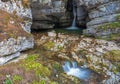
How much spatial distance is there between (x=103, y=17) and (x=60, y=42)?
5.36 meters

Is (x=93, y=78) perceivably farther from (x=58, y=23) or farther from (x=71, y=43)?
(x=58, y=23)

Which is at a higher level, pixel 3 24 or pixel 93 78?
pixel 3 24

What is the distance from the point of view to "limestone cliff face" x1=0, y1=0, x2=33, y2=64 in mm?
16641

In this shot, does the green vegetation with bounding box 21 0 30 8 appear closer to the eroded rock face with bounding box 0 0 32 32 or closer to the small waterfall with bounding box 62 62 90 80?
the eroded rock face with bounding box 0 0 32 32

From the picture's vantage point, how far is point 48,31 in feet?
85.6

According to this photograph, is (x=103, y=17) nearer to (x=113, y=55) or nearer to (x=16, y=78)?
(x=113, y=55)

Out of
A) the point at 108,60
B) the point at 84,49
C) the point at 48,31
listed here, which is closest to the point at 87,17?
the point at 48,31

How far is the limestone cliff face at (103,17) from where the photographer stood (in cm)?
2250

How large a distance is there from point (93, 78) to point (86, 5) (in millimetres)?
10519

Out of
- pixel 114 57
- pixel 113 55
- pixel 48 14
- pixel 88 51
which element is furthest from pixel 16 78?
pixel 48 14

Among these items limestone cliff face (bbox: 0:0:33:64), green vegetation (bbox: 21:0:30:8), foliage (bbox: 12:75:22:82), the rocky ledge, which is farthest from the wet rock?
green vegetation (bbox: 21:0:30:8)

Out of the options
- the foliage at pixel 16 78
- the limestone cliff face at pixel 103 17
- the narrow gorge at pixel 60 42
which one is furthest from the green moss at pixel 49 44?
the foliage at pixel 16 78

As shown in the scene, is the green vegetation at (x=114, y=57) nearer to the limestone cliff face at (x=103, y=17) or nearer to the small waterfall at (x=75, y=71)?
the small waterfall at (x=75, y=71)

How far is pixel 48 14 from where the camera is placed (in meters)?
25.6
